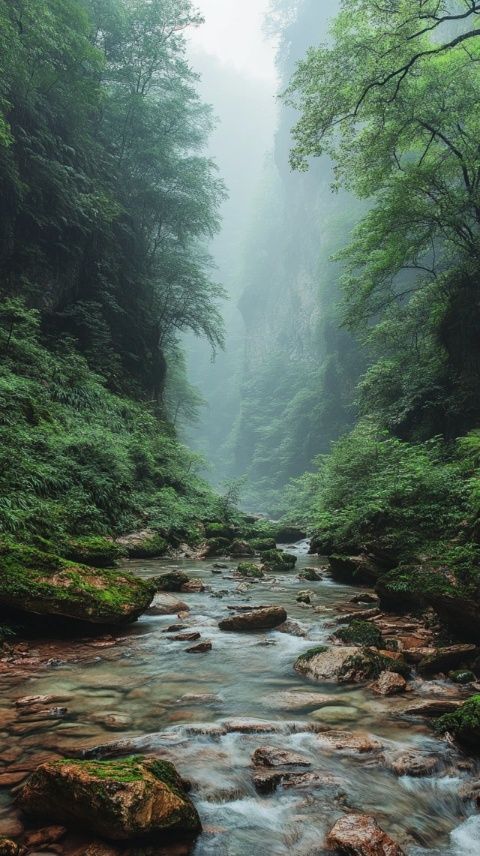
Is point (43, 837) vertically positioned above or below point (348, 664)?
below

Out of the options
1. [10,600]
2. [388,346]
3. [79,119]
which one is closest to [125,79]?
[79,119]

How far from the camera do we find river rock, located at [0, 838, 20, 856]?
191 centimetres

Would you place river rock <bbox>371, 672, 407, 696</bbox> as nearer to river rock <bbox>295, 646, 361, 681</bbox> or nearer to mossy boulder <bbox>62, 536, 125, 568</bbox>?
river rock <bbox>295, 646, 361, 681</bbox>

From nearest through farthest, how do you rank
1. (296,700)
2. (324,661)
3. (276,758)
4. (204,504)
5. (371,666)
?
(276,758) < (296,700) < (371,666) < (324,661) < (204,504)

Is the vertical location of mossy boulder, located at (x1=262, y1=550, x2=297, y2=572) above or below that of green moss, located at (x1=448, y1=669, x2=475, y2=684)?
above

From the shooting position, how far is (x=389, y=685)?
393cm

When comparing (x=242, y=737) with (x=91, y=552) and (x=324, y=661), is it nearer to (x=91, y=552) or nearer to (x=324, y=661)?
(x=324, y=661)

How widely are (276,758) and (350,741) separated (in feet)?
1.93

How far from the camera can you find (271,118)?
10462cm

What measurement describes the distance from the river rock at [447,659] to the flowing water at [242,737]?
0.69m

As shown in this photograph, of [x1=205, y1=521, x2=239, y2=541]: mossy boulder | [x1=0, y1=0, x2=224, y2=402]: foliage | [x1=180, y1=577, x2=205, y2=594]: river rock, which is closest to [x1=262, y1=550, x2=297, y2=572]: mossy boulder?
[x1=205, y1=521, x2=239, y2=541]: mossy boulder

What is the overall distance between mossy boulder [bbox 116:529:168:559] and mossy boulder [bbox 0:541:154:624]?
15.3 feet

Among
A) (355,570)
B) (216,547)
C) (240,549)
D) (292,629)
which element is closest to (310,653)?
(292,629)

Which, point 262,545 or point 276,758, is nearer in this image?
point 276,758
